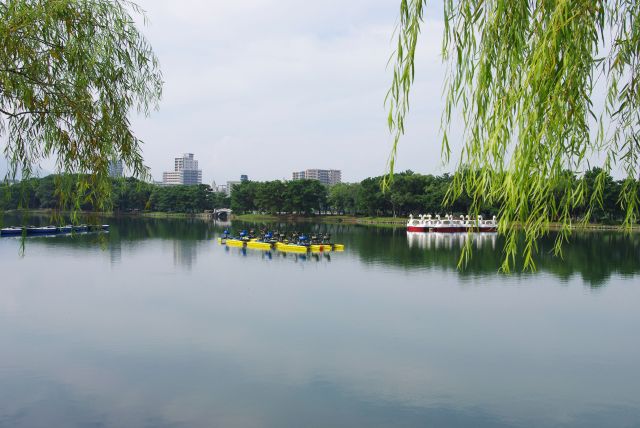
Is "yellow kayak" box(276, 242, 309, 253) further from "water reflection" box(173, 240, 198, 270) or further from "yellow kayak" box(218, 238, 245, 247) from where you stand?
"water reflection" box(173, 240, 198, 270)

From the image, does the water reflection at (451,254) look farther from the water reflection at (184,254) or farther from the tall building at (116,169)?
the tall building at (116,169)

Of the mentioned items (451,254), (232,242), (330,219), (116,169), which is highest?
(116,169)

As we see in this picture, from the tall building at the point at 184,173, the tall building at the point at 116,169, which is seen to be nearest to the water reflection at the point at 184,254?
the tall building at the point at 116,169

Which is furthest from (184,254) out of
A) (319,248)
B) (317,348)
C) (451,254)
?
(317,348)

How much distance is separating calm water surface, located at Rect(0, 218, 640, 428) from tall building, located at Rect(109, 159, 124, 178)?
4.86 meters

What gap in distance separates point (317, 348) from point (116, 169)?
798cm

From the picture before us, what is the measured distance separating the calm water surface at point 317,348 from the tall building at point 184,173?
160360 millimetres

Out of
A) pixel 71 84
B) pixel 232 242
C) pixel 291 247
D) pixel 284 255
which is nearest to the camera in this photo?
pixel 71 84

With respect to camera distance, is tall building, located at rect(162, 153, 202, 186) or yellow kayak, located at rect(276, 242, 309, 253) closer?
yellow kayak, located at rect(276, 242, 309, 253)

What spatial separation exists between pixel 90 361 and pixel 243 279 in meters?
10.5

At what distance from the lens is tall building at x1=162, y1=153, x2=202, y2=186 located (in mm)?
178250

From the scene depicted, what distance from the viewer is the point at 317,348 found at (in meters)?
12.0

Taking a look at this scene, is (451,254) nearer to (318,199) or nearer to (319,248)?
(319,248)

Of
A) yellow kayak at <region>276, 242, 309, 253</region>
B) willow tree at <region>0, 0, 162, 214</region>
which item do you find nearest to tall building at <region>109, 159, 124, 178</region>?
willow tree at <region>0, 0, 162, 214</region>
